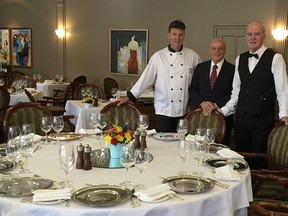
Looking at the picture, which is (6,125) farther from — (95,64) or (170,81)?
(95,64)

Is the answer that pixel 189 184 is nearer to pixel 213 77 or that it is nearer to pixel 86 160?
pixel 86 160

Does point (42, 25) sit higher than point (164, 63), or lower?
higher

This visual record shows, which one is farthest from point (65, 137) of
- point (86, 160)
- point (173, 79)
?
point (173, 79)

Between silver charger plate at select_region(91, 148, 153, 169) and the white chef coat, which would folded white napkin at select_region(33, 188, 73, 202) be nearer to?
silver charger plate at select_region(91, 148, 153, 169)

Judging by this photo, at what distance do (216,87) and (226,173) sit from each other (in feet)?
6.16

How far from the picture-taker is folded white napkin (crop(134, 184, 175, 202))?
1.90 meters

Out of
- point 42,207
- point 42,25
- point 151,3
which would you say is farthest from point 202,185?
point 42,25

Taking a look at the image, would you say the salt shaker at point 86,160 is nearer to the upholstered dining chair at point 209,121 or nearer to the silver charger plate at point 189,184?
the silver charger plate at point 189,184

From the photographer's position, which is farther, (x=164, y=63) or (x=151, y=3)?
(x=151, y=3)

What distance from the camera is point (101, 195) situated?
199cm

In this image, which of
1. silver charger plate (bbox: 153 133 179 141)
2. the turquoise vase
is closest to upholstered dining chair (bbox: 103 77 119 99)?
silver charger plate (bbox: 153 133 179 141)

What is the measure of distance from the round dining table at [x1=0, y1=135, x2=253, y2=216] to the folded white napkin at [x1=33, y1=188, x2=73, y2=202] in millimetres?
30

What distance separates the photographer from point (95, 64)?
982cm

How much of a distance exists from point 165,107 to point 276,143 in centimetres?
131
